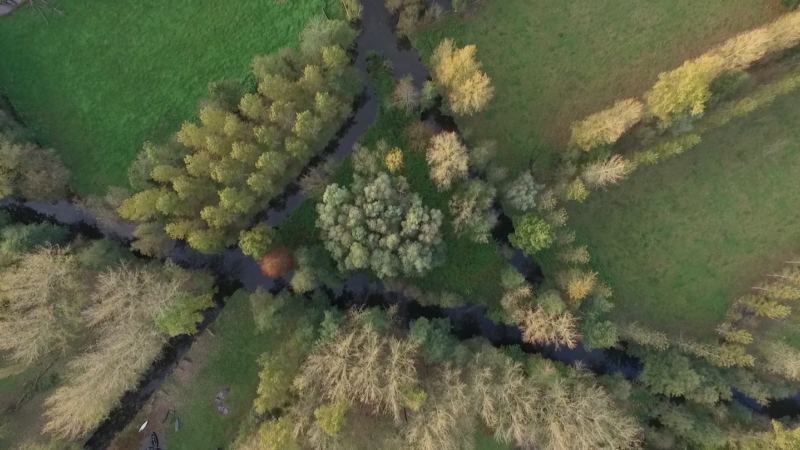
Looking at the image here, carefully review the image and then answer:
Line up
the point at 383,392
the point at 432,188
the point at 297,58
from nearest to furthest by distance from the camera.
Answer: the point at 383,392 < the point at 297,58 < the point at 432,188

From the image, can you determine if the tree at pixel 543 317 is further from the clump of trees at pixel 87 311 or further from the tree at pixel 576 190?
the clump of trees at pixel 87 311

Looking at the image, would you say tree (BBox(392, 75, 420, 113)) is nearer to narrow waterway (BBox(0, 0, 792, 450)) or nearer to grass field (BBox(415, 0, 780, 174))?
narrow waterway (BBox(0, 0, 792, 450))

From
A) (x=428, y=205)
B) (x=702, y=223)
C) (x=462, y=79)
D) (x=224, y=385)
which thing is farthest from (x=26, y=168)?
(x=702, y=223)

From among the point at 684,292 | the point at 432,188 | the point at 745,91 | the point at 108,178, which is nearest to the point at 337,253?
A: the point at 432,188

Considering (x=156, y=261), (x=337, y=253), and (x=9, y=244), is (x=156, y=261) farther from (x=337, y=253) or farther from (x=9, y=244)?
(x=337, y=253)

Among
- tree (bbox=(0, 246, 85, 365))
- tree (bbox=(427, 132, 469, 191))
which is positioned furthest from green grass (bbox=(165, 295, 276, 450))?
tree (bbox=(427, 132, 469, 191))
